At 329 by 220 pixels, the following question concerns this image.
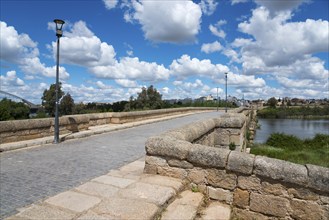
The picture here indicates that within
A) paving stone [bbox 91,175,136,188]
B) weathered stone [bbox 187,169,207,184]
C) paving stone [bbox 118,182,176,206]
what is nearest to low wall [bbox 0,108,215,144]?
paving stone [bbox 91,175,136,188]

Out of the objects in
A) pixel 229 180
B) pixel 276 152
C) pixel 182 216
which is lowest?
pixel 276 152

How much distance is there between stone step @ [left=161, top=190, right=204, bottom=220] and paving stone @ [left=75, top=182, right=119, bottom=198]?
0.89 m

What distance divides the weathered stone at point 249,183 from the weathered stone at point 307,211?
515 mm

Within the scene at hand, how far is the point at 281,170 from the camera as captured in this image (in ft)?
12.8

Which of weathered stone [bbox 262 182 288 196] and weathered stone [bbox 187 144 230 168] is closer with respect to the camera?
weathered stone [bbox 262 182 288 196]

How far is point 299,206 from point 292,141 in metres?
28.6

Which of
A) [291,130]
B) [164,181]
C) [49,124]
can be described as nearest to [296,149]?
[49,124]

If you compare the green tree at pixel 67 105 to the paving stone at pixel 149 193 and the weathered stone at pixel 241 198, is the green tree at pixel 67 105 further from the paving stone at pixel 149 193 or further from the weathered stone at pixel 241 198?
the weathered stone at pixel 241 198

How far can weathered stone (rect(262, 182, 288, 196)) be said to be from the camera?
3.93 m

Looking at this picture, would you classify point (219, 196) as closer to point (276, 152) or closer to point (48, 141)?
point (48, 141)

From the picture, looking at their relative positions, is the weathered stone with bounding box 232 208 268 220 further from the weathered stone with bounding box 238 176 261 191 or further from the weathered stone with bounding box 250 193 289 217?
the weathered stone with bounding box 238 176 261 191

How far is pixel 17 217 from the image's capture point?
10.2 feet

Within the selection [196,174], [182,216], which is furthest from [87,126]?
[182,216]

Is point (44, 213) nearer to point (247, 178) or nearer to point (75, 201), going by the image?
point (75, 201)
